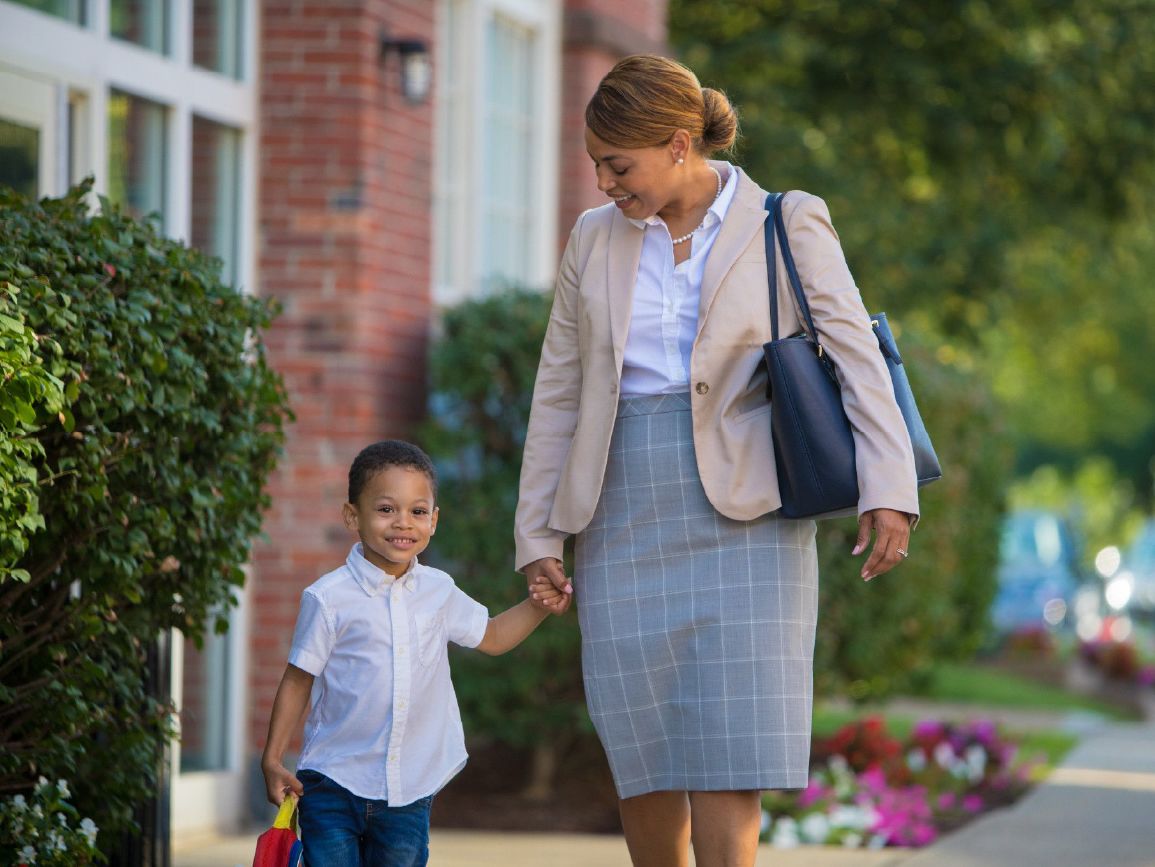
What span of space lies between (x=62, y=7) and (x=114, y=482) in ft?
8.61

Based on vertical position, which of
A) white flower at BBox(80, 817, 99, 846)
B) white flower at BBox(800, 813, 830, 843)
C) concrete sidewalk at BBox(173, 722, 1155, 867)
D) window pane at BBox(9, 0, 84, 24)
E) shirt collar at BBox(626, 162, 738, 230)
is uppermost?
window pane at BBox(9, 0, 84, 24)

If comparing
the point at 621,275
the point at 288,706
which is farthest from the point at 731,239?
the point at 288,706

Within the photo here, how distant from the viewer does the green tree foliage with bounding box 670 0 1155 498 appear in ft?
47.4

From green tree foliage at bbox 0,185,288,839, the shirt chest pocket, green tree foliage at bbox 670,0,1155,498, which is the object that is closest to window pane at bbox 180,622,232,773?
green tree foliage at bbox 0,185,288,839

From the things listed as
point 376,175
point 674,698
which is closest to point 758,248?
point 674,698

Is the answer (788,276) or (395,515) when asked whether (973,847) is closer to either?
(788,276)

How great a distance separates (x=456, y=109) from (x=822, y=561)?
2.65 m

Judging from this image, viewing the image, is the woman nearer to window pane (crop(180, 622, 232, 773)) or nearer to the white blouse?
the white blouse

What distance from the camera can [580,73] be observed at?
9461 mm

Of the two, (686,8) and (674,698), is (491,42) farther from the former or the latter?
(686,8)

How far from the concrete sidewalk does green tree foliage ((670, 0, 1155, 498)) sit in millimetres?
6901

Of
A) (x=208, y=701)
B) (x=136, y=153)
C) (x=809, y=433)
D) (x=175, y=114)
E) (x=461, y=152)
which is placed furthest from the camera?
(x=461, y=152)

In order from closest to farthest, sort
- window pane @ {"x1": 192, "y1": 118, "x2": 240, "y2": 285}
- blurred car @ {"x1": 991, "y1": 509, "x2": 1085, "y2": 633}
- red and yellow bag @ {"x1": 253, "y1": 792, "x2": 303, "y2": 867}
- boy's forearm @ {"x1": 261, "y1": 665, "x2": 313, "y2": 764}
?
1. red and yellow bag @ {"x1": 253, "y1": 792, "x2": 303, "y2": 867}
2. boy's forearm @ {"x1": 261, "y1": 665, "x2": 313, "y2": 764}
3. window pane @ {"x1": 192, "y1": 118, "x2": 240, "y2": 285}
4. blurred car @ {"x1": 991, "y1": 509, "x2": 1085, "y2": 633}

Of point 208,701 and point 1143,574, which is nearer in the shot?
point 208,701
